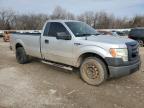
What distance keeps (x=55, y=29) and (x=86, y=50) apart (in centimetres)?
176

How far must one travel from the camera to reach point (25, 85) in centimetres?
614

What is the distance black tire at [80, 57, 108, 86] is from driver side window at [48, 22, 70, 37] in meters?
1.35

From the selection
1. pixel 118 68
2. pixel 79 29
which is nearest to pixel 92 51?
pixel 118 68

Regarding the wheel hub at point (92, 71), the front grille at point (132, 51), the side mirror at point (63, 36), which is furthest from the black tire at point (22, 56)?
the front grille at point (132, 51)

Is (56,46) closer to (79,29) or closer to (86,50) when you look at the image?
(79,29)

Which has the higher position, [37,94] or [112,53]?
[112,53]

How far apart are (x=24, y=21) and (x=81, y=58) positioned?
177 feet

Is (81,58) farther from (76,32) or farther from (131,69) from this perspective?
(131,69)

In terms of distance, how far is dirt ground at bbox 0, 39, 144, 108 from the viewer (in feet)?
15.8

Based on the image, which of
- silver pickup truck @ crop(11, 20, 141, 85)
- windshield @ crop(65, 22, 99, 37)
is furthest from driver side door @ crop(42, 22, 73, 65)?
windshield @ crop(65, 22, 99, 37)

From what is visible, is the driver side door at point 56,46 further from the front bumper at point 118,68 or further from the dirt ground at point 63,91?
the front bumper at point 118,68

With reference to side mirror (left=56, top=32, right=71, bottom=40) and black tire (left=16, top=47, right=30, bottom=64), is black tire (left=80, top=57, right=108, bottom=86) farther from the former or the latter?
black tire (left=16, top=47, right=30, bottom=64)

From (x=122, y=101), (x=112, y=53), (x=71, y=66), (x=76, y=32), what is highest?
(x=76, y=32)

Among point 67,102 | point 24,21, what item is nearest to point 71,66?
point 67,102
